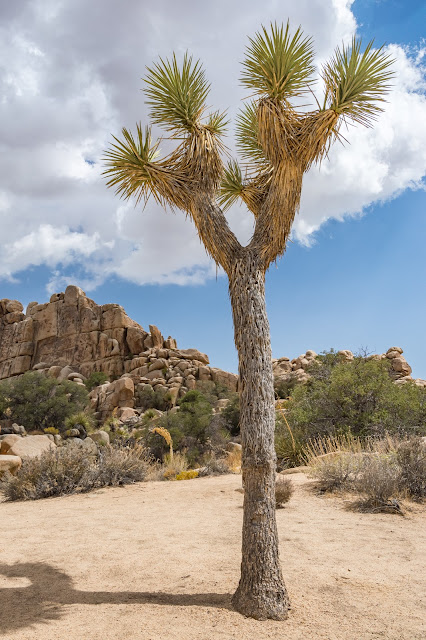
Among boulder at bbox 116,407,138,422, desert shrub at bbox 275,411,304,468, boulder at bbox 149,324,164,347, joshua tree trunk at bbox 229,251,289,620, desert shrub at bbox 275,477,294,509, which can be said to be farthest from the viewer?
boulder at bbox 149,324,164,347

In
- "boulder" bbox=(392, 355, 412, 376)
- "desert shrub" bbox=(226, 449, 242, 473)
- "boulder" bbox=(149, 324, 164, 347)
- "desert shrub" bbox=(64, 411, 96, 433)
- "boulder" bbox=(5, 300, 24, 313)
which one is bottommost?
"desert shrub" bbox=(226, 449, 242, 473)

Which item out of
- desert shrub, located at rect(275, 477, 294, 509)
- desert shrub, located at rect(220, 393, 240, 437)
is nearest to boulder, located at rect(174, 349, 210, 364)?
desert shrub, located at rect(220, 393, 240, 437)

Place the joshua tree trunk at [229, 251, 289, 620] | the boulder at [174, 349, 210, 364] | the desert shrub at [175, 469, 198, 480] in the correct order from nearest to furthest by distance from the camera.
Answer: the joshua tree trunk at [229, 251, 289, 620] < the desert shrub at [175, 469, 198, 480] < the boulder at [174, 349, 210, 364]

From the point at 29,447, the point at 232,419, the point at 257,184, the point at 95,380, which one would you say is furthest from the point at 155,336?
the point at 257,184

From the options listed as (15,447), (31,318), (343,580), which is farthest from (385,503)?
(31,318)

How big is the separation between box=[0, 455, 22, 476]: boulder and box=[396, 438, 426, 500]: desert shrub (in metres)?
8.92

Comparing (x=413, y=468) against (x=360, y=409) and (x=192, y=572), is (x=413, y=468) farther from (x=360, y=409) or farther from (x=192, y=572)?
(x=360, y=409)

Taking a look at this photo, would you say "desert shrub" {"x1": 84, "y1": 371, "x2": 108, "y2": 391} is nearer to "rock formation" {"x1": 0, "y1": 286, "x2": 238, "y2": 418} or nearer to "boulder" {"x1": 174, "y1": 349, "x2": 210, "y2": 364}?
"rock formation" {"x1": 0, "y1": 286, "x2": 238, "y2": 418}

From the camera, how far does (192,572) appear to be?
5.46 meters

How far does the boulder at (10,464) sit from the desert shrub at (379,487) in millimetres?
8121

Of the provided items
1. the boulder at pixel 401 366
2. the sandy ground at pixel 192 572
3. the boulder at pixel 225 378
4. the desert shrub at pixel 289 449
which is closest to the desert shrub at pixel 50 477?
the sandy ground at pixel 192 572

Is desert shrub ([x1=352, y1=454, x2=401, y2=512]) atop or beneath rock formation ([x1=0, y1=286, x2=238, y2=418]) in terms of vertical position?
beneath

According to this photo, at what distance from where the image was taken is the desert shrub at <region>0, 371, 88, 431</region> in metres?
28.5

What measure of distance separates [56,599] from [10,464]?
325 inches
